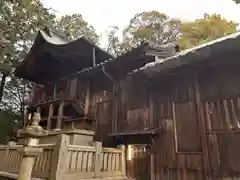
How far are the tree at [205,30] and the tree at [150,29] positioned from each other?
7.38ft

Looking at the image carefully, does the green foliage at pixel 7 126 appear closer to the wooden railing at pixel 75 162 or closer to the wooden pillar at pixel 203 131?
the wooden railing at pixel 75 162

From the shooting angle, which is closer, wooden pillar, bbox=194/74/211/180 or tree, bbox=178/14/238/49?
wooden pillar, bbox=194/74/211/180

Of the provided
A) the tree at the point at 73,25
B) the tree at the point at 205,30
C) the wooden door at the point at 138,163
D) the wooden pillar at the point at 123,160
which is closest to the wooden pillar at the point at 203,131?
the wooden door at the point at 138,163

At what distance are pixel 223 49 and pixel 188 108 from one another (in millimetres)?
2302

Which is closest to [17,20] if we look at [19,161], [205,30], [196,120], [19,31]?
[19,31]

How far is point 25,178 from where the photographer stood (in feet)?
18.5

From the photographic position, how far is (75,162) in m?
7.37

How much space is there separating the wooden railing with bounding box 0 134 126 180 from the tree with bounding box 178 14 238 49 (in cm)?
1540

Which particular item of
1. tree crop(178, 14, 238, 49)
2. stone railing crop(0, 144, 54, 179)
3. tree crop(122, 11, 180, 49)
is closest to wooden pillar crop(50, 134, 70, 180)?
stone railing crop(0, 144, 54, 179)

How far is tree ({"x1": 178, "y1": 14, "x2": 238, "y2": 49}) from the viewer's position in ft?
68.7

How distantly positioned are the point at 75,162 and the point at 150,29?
72.5ft

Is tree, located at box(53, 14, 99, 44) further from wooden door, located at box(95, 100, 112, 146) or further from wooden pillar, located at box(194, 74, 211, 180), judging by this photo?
wooden pillar, located at box(194, 74, 211, 180)

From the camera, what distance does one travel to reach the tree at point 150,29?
2575cm

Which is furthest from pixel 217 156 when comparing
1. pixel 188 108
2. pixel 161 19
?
pixel 161 19
